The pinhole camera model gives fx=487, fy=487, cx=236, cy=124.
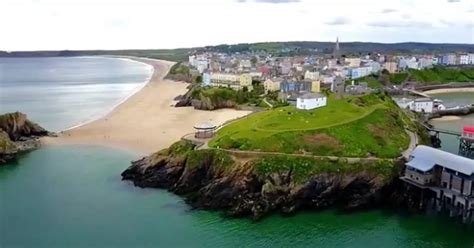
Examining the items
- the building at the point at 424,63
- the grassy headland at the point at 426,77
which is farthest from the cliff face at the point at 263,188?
the building at the point at 424,63

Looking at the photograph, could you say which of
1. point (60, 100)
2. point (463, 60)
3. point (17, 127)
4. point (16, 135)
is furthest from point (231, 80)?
point (463, 60)

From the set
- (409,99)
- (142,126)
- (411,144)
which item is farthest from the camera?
(409,99)

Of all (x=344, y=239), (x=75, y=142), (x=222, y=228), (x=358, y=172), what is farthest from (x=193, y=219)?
(x=75, y=142)

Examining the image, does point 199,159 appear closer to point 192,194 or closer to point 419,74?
point 192,194

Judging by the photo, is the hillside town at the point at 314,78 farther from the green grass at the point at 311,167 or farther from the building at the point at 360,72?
the green grass at the point at 311,167

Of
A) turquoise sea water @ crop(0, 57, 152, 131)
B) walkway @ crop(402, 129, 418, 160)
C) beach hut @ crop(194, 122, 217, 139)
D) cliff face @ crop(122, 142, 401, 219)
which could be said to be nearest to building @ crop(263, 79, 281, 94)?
turquoise sea water @ crop(0, 57, 152, 131)

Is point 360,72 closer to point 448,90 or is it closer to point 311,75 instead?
point 448,90
